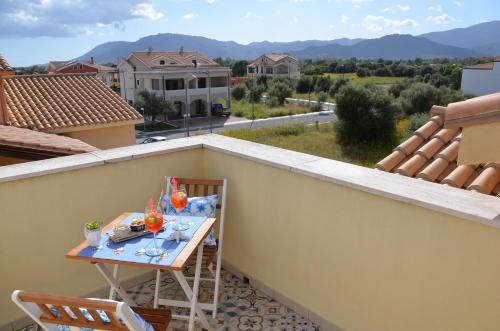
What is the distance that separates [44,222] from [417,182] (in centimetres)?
A: 267

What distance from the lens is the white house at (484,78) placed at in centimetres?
3988

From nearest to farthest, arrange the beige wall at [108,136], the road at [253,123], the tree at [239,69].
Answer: the beige wall at [108,136] < the road at [253,123] < the tree at [239,69]

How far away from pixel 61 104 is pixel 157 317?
32.9ft

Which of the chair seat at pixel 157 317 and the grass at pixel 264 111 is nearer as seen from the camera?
the chair seat at pixel 157 317

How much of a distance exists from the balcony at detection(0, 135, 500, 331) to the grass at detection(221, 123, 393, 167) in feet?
61.8

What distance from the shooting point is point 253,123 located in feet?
112

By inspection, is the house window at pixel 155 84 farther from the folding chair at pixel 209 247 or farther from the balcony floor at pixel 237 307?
the balcony floor at pixel 237 307

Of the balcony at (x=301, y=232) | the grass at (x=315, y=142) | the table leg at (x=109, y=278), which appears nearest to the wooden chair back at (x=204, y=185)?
the balcony at (x=301, y=232)

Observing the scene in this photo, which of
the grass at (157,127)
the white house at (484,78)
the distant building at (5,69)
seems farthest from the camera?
the white house at (484,78)

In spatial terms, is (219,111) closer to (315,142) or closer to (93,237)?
(315,142)

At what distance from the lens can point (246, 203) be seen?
340cm

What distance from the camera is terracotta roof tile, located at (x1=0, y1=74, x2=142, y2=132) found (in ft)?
32.4

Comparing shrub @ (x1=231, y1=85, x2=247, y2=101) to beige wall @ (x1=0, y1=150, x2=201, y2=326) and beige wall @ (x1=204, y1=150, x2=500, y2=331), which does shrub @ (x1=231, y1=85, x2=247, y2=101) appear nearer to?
beige wall @ (x1=204, y1=150, x2=500, y2=331)

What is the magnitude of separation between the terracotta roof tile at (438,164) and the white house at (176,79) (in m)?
33.3
